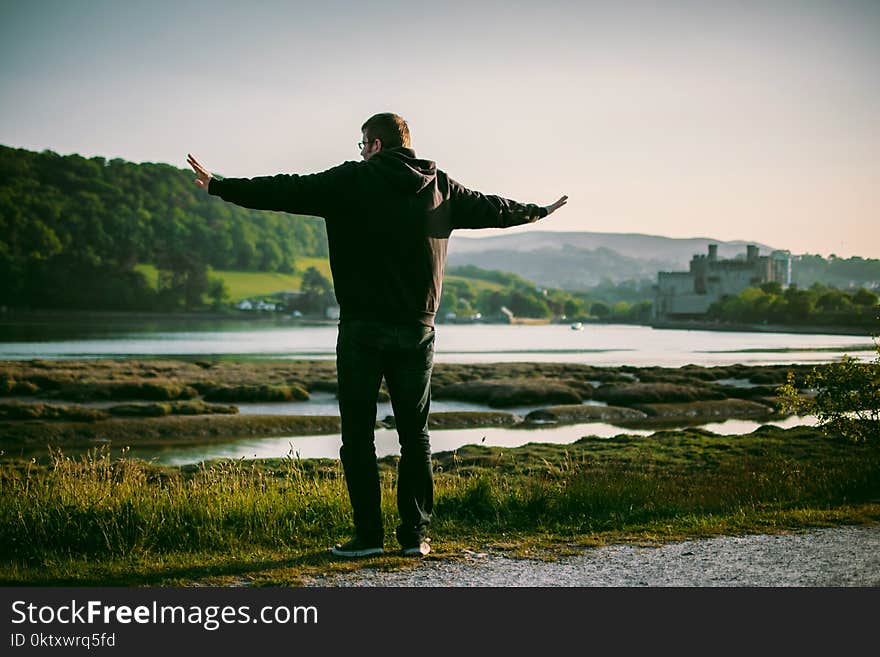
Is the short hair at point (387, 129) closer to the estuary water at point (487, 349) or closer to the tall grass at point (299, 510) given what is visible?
the tall grass at point (299, 510)

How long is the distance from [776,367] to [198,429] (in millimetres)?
44402

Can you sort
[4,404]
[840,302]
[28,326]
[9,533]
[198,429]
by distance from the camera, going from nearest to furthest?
[9,533] < [198,429] < [4,404] < [840,302] < [28,326]

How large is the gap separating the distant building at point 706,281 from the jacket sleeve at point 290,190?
135541 millimetres

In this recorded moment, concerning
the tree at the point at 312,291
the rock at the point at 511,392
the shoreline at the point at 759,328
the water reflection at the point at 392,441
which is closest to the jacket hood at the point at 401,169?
the water reflection at the point at 392,441

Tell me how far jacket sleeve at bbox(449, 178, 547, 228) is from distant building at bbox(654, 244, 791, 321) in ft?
440

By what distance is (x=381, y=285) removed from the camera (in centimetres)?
659

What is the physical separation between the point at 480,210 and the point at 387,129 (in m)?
1.01

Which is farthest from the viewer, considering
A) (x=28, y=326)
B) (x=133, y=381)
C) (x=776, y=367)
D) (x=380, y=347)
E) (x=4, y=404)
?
(x=28, y=326)

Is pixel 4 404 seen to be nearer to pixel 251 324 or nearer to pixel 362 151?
pixel 362 151

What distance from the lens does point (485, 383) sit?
52.7 m

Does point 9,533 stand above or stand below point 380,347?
below

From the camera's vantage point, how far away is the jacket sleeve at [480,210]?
708cm

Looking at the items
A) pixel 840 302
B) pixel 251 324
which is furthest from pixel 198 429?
pixel 251 324

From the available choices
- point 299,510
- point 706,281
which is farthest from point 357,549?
point 706,281
